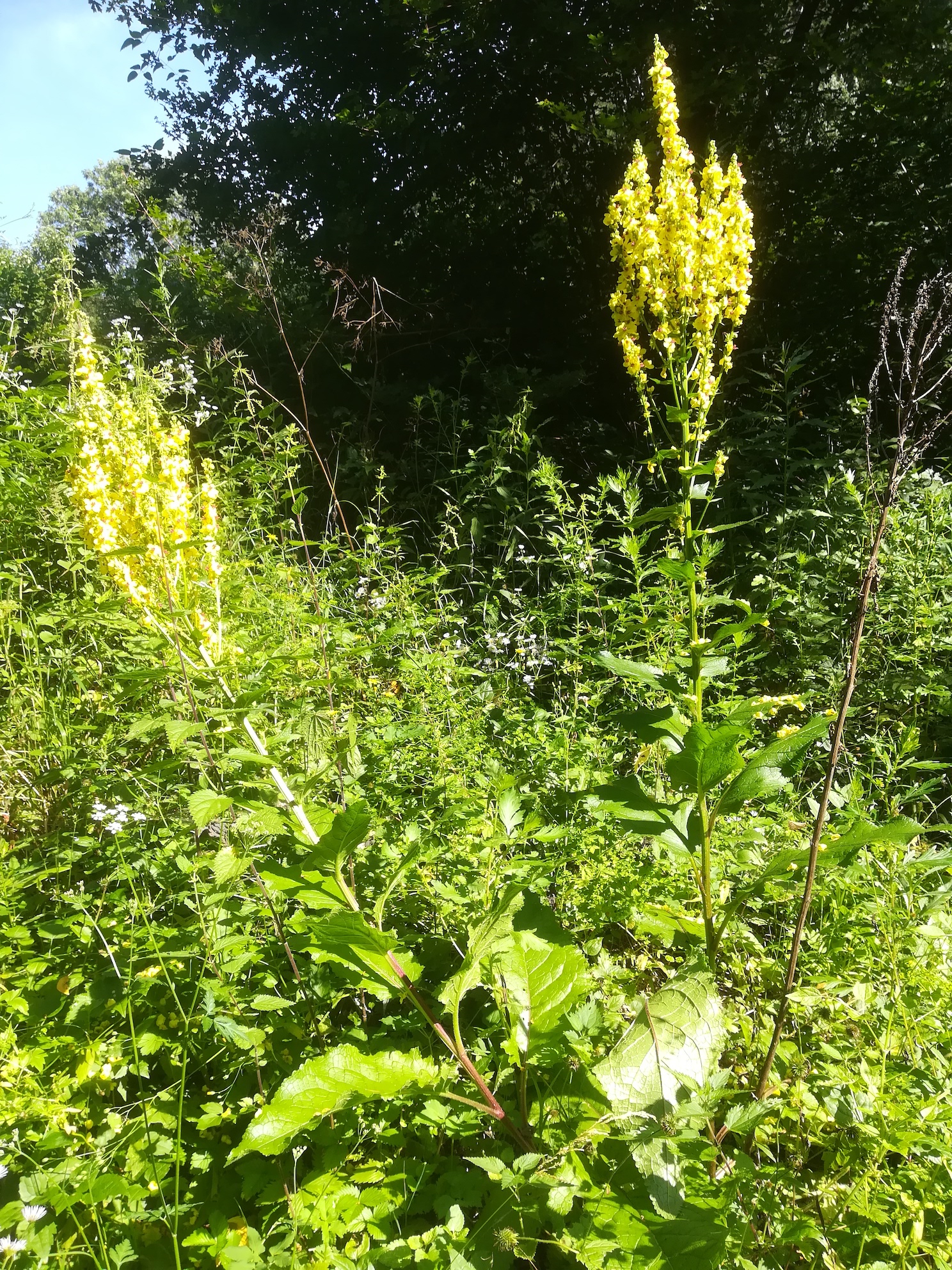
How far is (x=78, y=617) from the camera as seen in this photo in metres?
2.83

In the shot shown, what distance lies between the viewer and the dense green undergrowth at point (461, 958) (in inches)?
51.4

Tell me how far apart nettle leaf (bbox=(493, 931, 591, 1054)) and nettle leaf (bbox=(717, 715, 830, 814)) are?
442 millimetres

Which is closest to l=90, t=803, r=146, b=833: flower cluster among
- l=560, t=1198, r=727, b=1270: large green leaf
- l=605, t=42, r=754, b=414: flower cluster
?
l=560, t=1198, r=727, b=1270: large green leaf

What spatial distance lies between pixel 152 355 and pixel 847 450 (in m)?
5.92

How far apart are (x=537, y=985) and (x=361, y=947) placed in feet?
1.22

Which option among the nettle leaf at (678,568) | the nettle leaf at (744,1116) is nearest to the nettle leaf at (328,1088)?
the nettle leaf at (744,1116)

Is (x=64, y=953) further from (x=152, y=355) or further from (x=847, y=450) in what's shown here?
(x=152, y=355)

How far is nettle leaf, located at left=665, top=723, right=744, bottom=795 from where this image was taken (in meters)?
1.37

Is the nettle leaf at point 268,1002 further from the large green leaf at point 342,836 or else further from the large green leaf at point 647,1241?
the large green leaf at point 647,1241

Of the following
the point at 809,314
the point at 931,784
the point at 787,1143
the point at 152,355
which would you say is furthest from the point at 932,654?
the point at 152,355

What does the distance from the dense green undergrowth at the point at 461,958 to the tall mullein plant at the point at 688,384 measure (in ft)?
0.09

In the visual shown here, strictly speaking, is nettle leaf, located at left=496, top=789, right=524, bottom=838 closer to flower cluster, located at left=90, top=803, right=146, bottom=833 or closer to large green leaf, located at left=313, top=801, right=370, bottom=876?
large green leaf, located at left=313, top=801, right=370, bottom=876

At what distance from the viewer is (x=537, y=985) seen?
58.0 inches

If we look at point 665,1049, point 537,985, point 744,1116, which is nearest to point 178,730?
point 537,985
